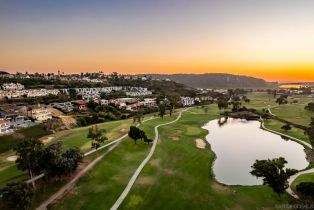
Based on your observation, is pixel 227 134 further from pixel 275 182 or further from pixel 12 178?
pixel 12 178

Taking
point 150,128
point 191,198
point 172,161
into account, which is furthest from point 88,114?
point 191,198

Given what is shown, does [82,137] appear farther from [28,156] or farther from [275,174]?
[275,174]

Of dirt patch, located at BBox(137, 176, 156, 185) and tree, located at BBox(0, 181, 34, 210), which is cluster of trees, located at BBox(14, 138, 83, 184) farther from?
dirt patch, located at BBox(137, 176, 156, 185)

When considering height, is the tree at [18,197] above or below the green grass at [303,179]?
above

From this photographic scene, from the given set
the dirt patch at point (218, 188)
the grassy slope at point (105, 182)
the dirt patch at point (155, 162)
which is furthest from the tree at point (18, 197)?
the dirt patch at point (218, 188)

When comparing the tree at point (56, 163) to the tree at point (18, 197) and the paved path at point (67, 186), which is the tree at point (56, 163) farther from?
the tree at point (18, 197)

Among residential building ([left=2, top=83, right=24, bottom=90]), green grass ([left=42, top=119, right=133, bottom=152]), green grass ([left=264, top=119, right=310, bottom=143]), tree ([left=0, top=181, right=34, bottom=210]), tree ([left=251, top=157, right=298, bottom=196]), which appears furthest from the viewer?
residential building ([left=2, top=83, right=24, bottom=90])

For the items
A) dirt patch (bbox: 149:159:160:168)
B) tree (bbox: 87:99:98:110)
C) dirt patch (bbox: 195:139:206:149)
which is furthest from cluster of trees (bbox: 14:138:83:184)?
tree (bbox: 87:99:98:110)
